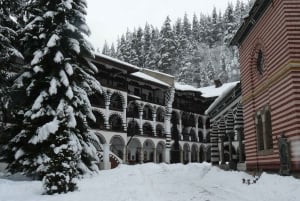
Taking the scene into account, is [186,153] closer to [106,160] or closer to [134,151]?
[134,151]

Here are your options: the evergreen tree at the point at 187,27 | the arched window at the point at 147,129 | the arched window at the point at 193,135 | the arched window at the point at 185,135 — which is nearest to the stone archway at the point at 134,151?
the arched window at the point at 147,129

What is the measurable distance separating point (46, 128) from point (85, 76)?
14.5 ft

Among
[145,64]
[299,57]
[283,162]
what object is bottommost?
[283,162]

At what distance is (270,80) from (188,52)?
87.1m

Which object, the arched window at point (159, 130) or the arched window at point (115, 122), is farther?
the arched window at point (159, 130)

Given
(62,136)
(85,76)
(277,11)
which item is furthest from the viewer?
(85,76)

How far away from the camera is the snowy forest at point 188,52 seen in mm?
88875

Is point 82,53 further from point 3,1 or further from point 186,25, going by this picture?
point 186,25

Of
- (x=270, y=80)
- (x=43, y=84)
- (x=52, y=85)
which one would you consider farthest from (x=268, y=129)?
(x=43, y=84)

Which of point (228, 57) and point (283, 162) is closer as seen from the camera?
point (283, 162)

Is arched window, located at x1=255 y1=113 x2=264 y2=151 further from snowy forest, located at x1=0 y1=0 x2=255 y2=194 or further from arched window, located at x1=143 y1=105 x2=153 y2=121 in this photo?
arched window, located at x1=143 y1=105 x2=153 y2=121

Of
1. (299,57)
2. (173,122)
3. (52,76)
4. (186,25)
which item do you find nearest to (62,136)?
(52,76)

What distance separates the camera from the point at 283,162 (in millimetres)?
13281

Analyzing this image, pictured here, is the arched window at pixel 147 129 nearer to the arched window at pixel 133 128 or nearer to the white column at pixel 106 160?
the arched window at pixel 133 128
